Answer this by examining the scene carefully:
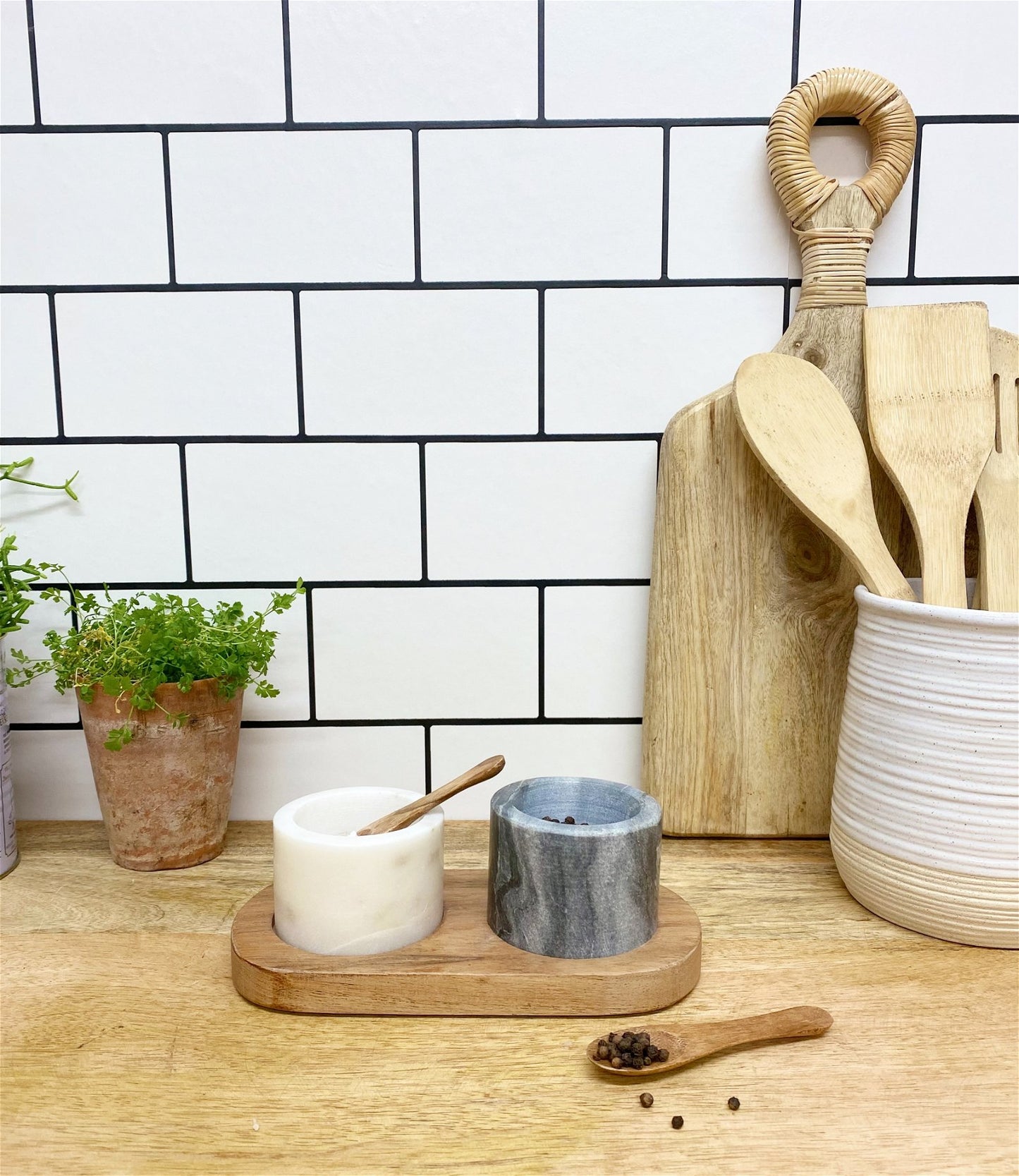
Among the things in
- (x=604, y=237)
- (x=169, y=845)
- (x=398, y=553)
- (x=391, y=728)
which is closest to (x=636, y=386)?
(x=604, y=237)

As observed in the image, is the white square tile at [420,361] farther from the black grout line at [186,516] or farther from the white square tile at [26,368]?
the white square tile at [26,368]

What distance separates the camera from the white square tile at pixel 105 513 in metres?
0.72

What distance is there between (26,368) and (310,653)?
32cm

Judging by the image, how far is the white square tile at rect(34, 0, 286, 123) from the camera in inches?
26.2

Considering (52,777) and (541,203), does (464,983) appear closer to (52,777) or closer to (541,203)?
(52,777)

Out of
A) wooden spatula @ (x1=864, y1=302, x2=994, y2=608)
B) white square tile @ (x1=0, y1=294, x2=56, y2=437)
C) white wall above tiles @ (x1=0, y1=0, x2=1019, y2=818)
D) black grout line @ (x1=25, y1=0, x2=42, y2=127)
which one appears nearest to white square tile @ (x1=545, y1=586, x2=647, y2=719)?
white wall above tiles @ (x1=0, y1=0, x2=1019, y2=818)

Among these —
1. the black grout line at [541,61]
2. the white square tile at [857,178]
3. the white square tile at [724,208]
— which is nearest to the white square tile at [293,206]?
the black grout line at [541,61]

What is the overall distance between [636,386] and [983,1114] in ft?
1.72

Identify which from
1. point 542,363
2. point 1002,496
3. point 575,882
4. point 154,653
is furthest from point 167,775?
point 1002,496

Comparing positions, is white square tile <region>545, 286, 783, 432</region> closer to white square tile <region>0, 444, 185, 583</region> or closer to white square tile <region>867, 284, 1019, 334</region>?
white square tile <region>867, 284, 1019, 334</region>

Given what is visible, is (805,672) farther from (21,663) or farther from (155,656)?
(21,663)

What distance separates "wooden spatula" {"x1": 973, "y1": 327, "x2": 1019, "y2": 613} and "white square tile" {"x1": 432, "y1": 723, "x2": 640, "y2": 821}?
297 millimetres

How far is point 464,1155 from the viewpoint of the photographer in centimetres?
40

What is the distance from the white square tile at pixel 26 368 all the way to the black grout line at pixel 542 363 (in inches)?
15.5
